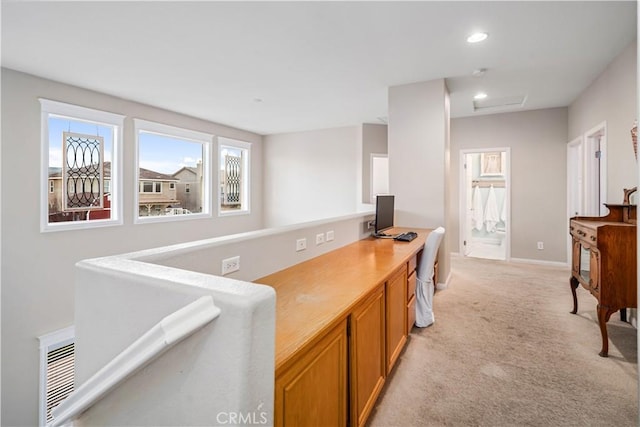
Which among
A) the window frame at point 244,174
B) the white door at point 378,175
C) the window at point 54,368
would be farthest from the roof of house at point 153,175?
the white door at point 378,175

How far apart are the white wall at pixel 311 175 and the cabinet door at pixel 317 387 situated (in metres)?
5.06

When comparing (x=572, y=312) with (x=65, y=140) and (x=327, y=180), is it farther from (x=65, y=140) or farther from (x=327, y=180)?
(x=65, y=140)

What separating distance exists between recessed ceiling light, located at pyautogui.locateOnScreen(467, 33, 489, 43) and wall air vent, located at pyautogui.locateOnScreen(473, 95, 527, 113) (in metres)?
2.00

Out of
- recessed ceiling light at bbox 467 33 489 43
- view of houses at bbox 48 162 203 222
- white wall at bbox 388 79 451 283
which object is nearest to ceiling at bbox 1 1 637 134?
recessed ceiling light at bbox 467 33 489 43

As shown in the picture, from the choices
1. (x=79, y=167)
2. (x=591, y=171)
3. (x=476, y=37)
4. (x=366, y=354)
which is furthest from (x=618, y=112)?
(x=79, y=167)

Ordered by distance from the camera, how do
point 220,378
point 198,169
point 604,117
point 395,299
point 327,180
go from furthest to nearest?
point 327,180 < point 198,169 < point 604,117 < point 395,299 < point 220,378

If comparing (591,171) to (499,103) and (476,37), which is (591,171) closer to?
(499,103)

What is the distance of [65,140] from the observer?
4000 millimetres

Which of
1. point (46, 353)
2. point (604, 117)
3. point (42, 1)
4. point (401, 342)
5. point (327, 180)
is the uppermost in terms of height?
point (42, 1)

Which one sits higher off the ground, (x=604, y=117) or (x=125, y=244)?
(x=604, y=117)

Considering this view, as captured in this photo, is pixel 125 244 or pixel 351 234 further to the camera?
pixel 125 244

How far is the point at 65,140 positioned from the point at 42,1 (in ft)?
7.41

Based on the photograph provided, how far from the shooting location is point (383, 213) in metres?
3.24

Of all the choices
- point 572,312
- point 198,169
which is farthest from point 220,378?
point 198,169
